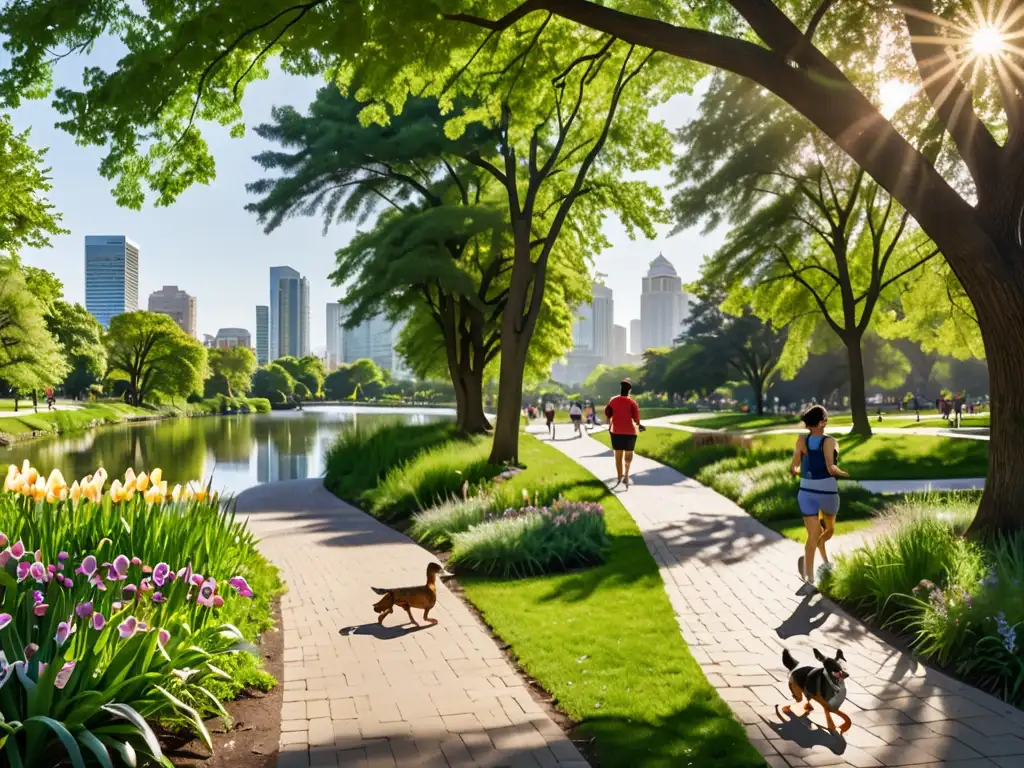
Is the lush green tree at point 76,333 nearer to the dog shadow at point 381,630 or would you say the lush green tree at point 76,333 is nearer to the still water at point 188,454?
the still water at point 188,454

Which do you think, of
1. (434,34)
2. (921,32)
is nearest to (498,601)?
(434,34)

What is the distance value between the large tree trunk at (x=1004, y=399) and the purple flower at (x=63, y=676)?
8066 mm

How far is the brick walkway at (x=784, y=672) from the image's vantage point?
4.28 m

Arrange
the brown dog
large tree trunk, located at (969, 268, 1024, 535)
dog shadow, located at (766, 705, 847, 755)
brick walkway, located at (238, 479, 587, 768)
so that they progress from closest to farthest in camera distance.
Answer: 1. brick walkway, located at (238, 479, 587, 768)
2. dog shadow, located at (766, 705, 847, 755)
3. the brown dog
4. large tree trunk, located at (969, 268, 1024, 535)

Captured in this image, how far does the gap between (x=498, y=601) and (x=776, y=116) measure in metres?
20.6

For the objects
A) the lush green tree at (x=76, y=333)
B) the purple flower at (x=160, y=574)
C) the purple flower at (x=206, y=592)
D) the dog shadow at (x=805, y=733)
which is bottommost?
the dog shadow at (x=805, y=733)

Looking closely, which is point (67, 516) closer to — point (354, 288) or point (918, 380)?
point (354, 288)

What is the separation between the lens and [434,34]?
9.08 meters

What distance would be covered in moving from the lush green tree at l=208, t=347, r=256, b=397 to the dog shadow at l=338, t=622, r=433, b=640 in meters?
103

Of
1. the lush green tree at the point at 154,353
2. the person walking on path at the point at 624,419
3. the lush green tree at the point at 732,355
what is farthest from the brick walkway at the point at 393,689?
the lush green tree at the point at 154,353

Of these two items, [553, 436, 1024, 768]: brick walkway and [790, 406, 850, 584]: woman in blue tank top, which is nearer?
[553, 436, 1024, 768]: brick walkway

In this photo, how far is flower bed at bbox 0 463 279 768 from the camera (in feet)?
11.6

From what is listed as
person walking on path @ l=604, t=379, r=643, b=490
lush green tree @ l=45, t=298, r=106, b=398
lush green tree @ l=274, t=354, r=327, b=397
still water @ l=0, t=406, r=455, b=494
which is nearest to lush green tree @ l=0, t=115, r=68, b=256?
still water @ l=0, t=406, r=455, b=494

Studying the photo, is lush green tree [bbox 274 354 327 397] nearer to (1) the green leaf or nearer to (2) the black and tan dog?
(2) the black and tan dog
